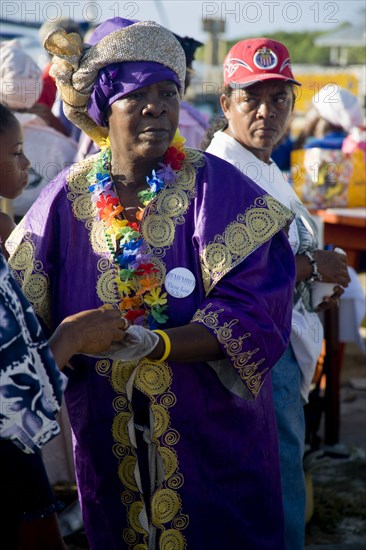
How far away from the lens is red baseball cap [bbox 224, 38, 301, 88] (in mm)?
3656

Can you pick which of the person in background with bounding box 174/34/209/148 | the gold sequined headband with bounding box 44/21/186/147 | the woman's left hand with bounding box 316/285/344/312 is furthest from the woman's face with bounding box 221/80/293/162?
the person in background with bounding box 174/34/209/148

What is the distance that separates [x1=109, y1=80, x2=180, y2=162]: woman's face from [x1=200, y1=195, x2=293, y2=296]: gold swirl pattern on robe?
368 mm

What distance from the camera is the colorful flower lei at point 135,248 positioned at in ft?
8.88

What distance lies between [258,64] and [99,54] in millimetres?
1095

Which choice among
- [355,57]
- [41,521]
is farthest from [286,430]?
[355,57]

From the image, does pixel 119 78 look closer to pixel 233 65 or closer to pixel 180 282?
pixel 180 282

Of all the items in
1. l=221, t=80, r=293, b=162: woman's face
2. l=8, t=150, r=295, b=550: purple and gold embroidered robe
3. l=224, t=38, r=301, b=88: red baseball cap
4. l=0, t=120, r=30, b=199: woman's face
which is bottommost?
l=8, t=150, r=295, b=550: purple and gold embroidered robe

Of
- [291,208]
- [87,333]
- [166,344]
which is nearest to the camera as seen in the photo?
[87,333]

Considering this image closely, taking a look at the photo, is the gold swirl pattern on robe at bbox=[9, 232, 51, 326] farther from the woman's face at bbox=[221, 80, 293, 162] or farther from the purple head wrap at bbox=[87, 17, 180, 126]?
the woman's face at bbox=[221, 80, 293, 162]

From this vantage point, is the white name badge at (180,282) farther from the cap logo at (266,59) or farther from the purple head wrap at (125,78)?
A: the cap logo at (266,59)

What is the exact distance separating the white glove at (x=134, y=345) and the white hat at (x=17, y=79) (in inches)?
132

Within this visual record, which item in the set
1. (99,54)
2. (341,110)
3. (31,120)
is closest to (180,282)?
(99,54)

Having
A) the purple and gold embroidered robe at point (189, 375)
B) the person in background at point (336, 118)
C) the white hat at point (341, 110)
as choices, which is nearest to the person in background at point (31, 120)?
the purple and gold embroidered robe at point (189, 375)

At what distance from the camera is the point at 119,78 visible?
2.75 m
